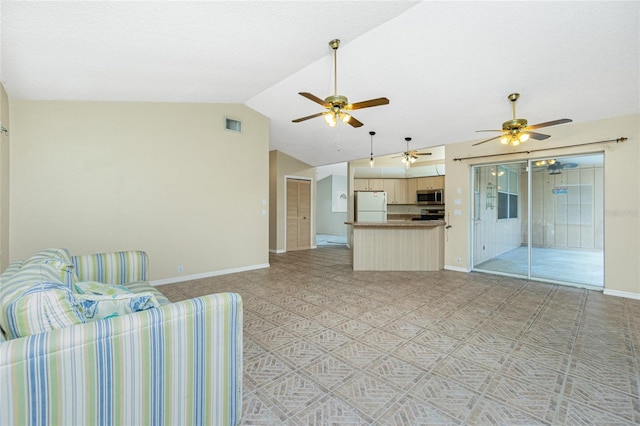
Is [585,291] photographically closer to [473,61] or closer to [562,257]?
[562,257]

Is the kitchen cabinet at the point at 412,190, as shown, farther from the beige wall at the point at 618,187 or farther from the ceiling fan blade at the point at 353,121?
the ceiling fan blade at the point at 353,121

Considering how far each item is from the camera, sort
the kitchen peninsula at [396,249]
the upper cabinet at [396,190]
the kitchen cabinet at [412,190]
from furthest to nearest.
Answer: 1. the upper cabinet at [396,190]
2. the kitchen cabinet at [412,190]
3. the kitchen peninsula at [396,249]

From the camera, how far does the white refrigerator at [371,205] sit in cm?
848

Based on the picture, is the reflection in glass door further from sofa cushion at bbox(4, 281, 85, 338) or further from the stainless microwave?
sofa cushion at bbox(4, 281, 85, 338)

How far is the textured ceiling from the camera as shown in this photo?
2.64m

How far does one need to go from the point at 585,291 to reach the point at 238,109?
6.52 meters

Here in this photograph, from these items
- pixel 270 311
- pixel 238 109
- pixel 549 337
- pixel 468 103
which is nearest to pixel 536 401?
pixel 549 337

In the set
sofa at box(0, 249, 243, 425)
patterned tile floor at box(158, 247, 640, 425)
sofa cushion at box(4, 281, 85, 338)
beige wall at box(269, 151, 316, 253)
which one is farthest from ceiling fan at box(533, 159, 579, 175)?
sofa cushion at box(4, 281, 85, 338)

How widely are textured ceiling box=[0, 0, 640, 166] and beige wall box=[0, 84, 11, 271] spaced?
24 centimetres

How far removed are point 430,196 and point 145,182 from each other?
7.14 meters

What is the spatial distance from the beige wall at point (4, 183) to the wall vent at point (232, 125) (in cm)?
281

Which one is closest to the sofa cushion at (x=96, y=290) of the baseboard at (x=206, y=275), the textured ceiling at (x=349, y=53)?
the textured ceiling at (x=349, y=53)

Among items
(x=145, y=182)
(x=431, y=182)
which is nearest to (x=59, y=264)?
(x=145, y=182)

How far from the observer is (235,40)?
10.2 ft
